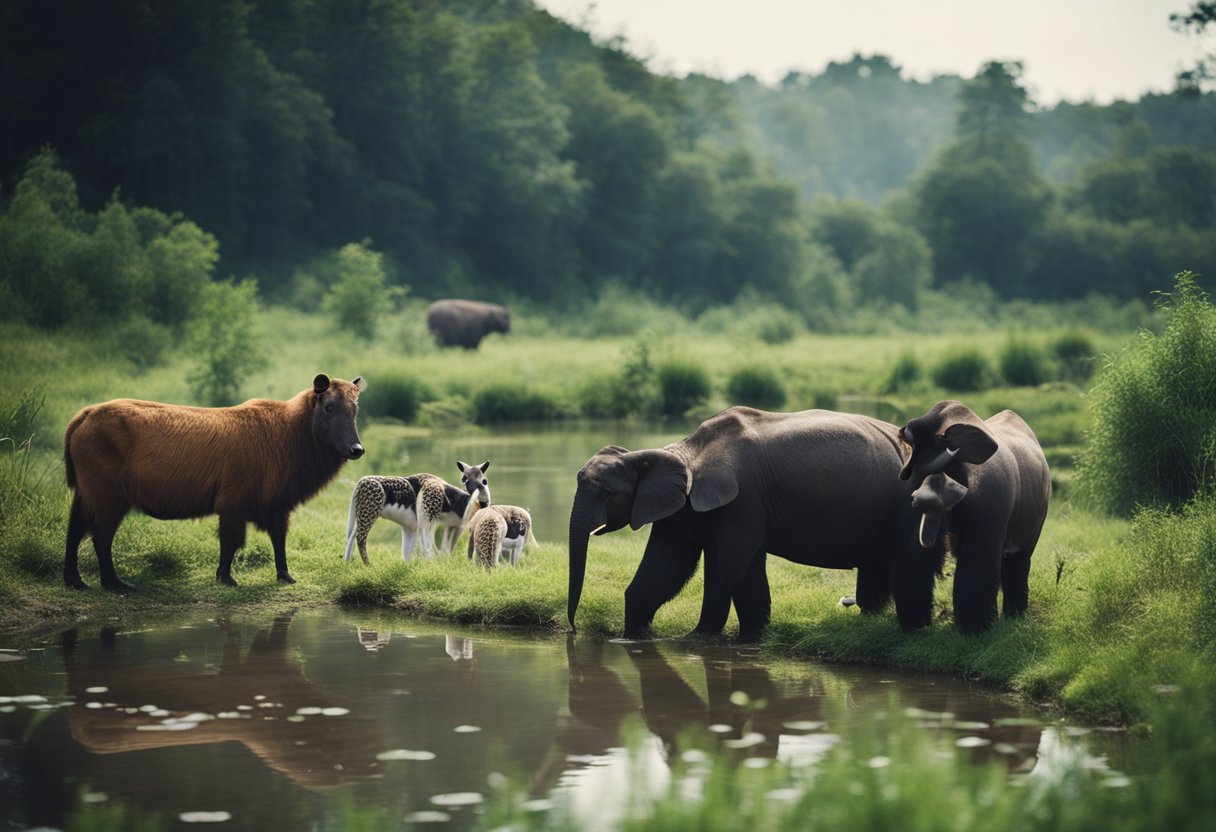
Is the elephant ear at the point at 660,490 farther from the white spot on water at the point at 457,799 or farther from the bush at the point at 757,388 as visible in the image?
the bush at the point at 757,388

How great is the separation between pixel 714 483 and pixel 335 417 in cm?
385

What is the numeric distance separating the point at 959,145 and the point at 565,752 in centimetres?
8048

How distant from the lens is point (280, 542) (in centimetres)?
1302

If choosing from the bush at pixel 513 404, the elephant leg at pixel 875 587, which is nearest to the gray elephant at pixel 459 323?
the bush at pixel 513 404

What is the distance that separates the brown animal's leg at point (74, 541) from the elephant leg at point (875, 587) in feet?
20.6

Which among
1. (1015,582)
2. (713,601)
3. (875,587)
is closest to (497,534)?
(713,601)

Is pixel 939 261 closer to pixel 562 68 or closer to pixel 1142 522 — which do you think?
pixel 562 68

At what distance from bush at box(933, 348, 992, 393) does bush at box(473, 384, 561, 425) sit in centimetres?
869

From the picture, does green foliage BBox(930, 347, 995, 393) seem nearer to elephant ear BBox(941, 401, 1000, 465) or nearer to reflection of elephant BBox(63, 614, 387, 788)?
elephant ear BBox(941, 401, 1000, 465)

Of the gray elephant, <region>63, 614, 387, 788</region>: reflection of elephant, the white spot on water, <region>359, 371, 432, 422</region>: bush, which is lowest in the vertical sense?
<region>63, 614, 387, 788</region>: reflection of elephant

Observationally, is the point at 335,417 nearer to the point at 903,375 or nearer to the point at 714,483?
the point at 714,483

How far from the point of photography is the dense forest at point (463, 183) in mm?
43594

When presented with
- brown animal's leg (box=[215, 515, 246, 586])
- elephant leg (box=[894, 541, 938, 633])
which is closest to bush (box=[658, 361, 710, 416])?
brown animal's leg (box=[215, 515, 246, 586])

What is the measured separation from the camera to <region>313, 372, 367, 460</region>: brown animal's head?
12.9 m
